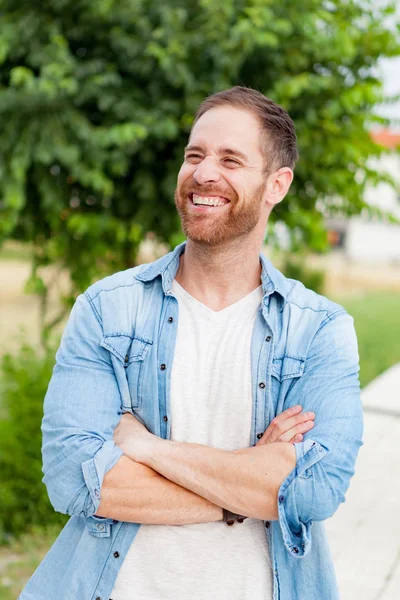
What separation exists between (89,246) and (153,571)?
445cm

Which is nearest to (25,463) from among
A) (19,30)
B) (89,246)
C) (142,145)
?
(89,246)

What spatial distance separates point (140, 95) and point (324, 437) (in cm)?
401

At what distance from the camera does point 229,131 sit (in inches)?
79.3

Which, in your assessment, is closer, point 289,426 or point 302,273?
point 289,426

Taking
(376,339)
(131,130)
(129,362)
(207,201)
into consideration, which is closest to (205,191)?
(207,201)

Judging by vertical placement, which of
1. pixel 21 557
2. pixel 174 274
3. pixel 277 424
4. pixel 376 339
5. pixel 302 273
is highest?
pixel 174 274

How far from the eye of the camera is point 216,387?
195cm

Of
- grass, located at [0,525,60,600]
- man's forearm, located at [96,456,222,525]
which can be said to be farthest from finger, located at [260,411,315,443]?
grass, located at [0,525,60,600]

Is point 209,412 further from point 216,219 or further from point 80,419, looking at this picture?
point 216,219

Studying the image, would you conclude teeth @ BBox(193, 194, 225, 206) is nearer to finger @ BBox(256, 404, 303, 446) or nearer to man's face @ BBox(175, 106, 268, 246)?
man's face @ BBox(175, 106, 268, 246)

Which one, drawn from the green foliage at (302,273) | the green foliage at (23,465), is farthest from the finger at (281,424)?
the green foliage at (302,273)

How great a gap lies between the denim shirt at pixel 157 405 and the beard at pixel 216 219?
0.15 meters

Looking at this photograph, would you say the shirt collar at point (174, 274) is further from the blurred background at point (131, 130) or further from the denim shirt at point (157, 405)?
the blurred background at point (131, 130)

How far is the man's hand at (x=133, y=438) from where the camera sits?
192 centimetres
